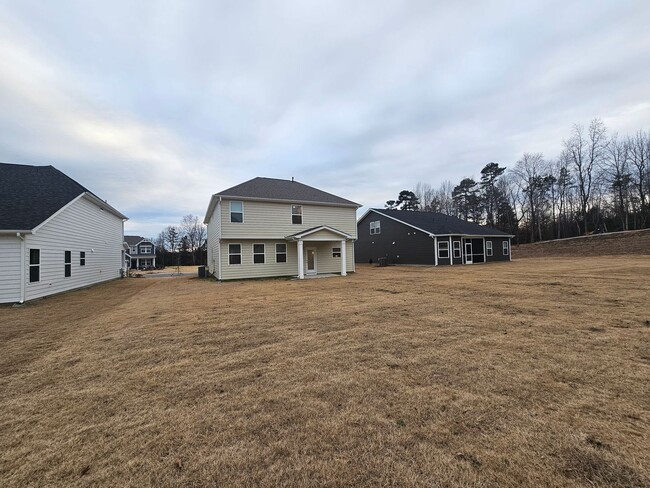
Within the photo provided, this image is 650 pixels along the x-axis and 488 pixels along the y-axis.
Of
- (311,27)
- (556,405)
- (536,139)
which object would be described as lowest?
(556,405)

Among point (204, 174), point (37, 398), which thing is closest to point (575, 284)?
point (37, 398)

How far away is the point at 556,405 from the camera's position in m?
2.80

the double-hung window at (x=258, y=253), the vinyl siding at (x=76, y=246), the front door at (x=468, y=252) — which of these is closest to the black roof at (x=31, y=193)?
the vinyl siding at (x=76, y=246)

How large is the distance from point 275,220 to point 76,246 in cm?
1033

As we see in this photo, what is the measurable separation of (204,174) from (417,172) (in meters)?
32.6

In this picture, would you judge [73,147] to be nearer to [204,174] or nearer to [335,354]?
[204,174]

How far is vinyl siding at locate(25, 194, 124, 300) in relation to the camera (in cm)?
1166

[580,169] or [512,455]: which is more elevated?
[580,169]

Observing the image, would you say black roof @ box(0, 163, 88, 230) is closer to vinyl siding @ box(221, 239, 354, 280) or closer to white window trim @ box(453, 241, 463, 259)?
vinyl siding @ box(221, 239, 354, 280)

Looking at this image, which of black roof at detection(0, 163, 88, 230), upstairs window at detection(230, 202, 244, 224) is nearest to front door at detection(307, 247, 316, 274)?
upstairs window at detection(230, 202, 244, 224)

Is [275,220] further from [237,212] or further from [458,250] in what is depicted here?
[458,250]

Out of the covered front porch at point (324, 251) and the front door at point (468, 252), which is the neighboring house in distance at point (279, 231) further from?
the front door at point (468, 252)

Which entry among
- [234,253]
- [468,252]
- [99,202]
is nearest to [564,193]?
[468,252]

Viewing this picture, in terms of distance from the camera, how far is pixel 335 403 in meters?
2.95
